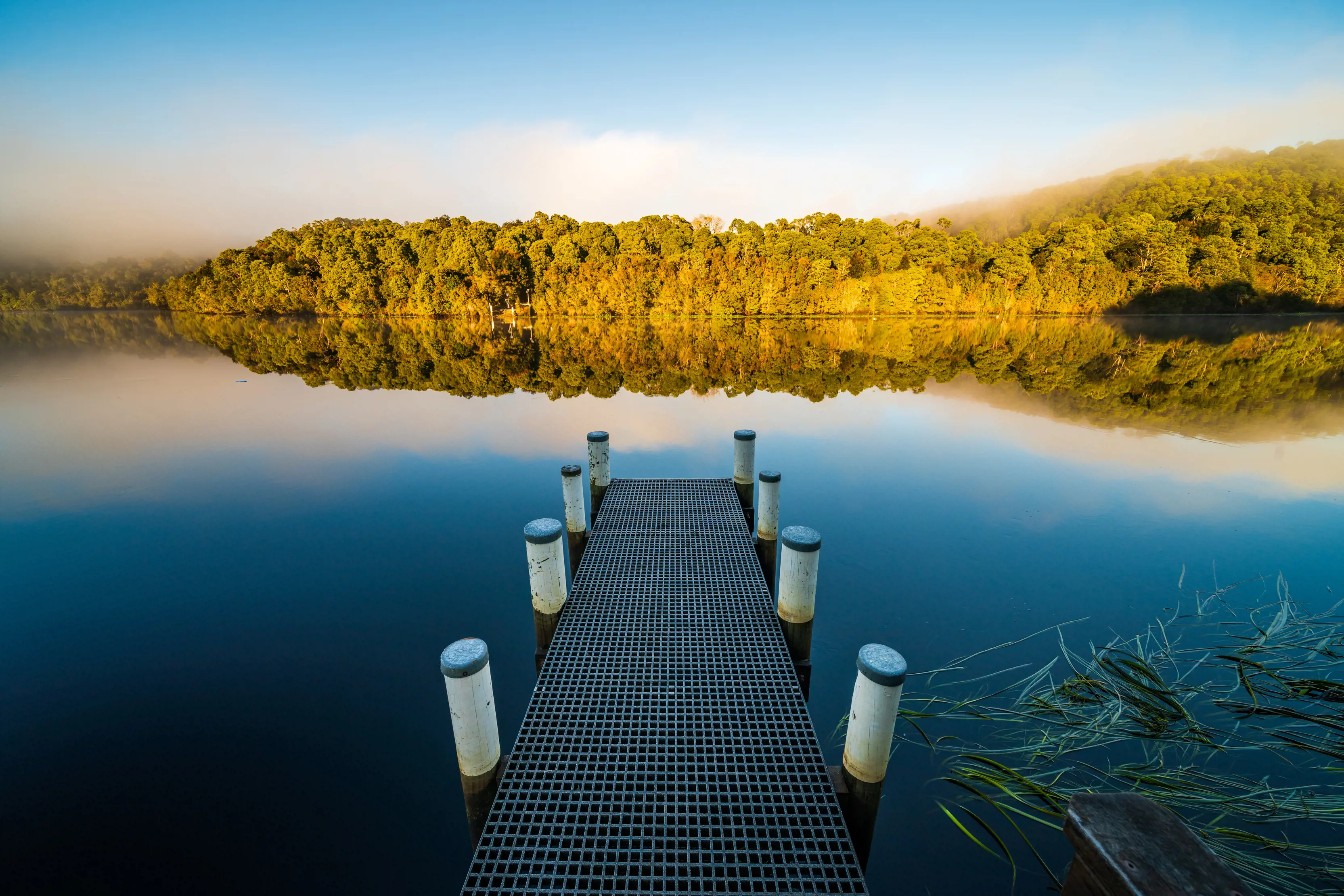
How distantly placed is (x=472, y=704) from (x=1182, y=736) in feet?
23.4

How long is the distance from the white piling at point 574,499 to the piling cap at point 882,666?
504cm

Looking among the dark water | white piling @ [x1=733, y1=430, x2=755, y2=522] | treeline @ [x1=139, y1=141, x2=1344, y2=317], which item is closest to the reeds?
the dark water

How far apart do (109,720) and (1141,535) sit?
628 inches

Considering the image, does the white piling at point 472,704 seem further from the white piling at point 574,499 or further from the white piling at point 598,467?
the white piling at point 598,467

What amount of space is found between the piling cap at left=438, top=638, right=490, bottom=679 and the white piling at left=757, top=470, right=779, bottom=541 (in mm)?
4942

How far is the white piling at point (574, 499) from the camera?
777cm

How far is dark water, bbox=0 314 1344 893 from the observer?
182 inches

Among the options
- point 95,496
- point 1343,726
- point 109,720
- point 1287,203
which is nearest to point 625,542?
point 109,720

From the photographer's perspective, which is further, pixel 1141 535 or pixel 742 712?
pixel 1141 535

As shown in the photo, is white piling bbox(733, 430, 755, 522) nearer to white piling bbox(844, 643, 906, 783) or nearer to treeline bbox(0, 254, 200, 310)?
white piling bbox(844, 643, 906, 783)

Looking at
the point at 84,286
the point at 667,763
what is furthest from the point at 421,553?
the point at 84,286

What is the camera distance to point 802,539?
5.52 m

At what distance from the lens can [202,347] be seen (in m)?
38.2

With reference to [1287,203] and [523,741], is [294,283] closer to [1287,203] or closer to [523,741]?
[523,741]
